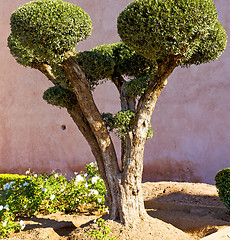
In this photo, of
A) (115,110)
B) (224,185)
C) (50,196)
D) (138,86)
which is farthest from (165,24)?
(115,110)

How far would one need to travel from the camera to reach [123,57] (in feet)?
14.1

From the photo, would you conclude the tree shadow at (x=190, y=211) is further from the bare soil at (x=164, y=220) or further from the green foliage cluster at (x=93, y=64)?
the green foliage cluster at (x=93, y=64)

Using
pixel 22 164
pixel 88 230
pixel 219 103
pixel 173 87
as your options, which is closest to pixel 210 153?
pixel 219 103

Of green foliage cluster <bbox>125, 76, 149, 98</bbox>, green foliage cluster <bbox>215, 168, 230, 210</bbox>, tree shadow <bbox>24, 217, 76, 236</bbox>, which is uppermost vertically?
green foliage cluster <bbox>125, 76, 149, 98</bbox>

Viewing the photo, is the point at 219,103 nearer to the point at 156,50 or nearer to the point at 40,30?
the point at 156,50

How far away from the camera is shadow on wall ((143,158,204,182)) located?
7301 millimetres

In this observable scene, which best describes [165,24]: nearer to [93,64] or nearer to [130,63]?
[93,64]

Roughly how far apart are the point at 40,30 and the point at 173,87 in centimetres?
526

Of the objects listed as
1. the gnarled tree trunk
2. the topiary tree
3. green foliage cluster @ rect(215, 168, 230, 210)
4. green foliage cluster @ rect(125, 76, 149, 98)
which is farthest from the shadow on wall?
green foliage cluster @ rect(125, 76, 149, 98)

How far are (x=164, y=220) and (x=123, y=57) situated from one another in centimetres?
251

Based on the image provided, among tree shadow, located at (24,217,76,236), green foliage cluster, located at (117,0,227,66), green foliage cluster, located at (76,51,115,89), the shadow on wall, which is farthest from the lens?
the shadow on wall

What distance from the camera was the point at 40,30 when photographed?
3.10m

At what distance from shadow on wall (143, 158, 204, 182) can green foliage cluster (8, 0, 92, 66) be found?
16.8 ft

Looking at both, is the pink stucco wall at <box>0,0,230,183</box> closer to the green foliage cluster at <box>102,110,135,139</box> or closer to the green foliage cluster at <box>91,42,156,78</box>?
the green foliage cluster at <box>91,42,156,78</box>
